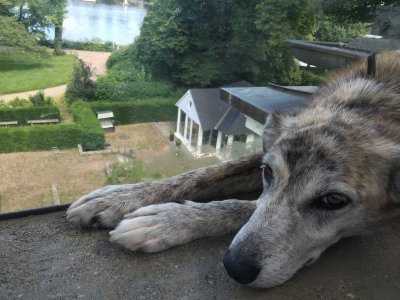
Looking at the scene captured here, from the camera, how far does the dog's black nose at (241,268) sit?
733mm

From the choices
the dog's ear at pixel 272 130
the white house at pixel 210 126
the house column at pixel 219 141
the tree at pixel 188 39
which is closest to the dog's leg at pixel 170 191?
the dog's ear at pixel 272 130

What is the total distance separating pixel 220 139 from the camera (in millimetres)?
6066

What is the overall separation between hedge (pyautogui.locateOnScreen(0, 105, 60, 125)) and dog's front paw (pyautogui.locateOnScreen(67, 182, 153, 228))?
23.9 feet

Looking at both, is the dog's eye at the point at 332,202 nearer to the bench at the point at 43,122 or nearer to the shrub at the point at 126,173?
the shrub at the point at 126,173

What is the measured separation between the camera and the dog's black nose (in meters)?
0.73

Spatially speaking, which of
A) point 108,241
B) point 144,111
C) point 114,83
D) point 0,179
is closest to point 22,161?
point 0,179

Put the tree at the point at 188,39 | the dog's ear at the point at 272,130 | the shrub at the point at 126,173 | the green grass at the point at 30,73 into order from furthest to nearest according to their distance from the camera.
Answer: the green grass at the point at 30,73
the tree at the point at 188,39
the shrub at the point at 126,173
the dog's ear at the point at 272,130

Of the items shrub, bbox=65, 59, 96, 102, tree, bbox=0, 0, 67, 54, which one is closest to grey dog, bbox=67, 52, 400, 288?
shrub, bbox=65, 59, 96, 102

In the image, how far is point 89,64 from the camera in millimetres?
9609

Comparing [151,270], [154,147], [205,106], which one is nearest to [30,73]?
[154,147]

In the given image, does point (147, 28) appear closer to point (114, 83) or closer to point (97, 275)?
point (114, 83)

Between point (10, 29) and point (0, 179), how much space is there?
13.4 feet

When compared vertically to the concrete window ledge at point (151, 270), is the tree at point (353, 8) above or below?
above

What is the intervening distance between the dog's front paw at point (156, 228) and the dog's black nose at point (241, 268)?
17 cm
